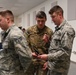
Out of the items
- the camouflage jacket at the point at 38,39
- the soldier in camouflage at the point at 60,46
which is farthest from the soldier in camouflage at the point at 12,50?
the camouflage jacket at the point at 38,39

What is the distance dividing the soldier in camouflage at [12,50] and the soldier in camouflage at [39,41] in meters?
0.66

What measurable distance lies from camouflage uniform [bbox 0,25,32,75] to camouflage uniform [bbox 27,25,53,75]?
0.65 m

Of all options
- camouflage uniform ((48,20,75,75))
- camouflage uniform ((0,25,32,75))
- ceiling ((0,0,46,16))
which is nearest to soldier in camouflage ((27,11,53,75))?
camouflage uniform ((48,20,75,75))

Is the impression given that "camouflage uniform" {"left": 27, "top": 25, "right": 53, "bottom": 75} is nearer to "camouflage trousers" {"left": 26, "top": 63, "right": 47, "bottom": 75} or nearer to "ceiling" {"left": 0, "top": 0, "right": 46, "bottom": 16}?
"camouflage trousers" {"left": 26, "top": 63, "right": 47, "bottom": 75}

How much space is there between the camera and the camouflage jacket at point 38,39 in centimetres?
268

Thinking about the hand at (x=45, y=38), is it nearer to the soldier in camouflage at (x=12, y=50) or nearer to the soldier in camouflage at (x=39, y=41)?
the soldier in camouflage at (x=39, y=41)

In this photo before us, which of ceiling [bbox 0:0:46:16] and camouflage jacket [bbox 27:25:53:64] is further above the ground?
ceiling [bbox 0:0:46:16]

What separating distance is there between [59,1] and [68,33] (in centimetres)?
568

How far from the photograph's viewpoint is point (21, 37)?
1876 millimetres

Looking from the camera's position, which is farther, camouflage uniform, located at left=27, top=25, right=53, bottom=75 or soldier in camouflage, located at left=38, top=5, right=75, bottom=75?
camouflage uniform, located at left=27, top=25, right=53, bottom=75

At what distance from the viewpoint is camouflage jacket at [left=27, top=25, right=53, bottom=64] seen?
2684 millimetres

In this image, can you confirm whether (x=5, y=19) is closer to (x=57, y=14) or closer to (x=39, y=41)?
(x=57, y=14)

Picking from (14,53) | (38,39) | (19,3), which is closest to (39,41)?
(38,39)

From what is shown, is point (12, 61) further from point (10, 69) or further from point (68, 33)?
point (68, 33)
